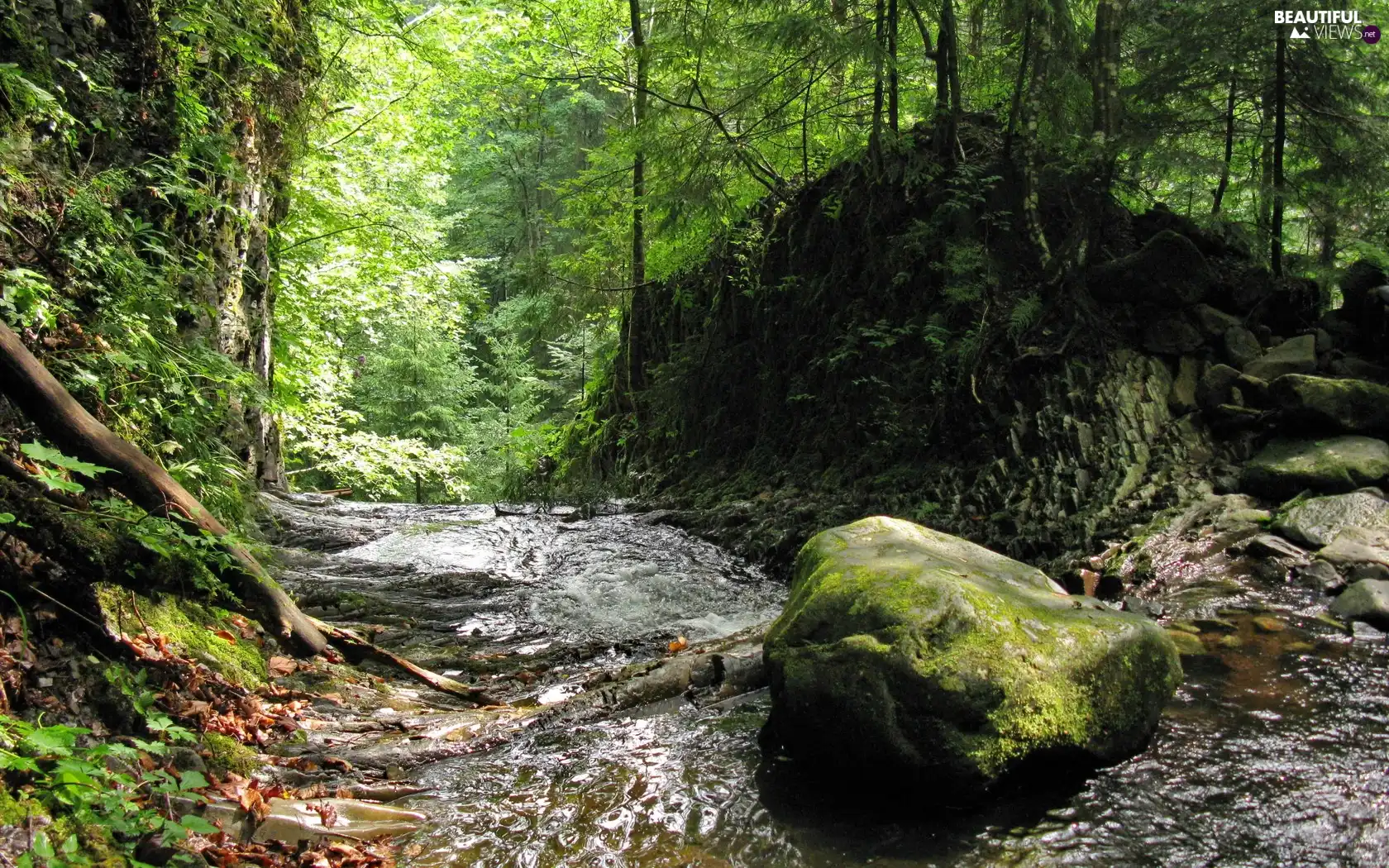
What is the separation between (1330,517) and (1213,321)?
293 cm

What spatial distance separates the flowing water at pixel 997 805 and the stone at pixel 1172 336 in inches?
158

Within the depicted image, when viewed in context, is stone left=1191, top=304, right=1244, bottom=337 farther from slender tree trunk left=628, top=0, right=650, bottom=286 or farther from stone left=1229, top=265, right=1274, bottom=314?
slender tree trunk left=628, top=0, right=650, bottom=286

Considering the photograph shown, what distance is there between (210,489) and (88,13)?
2.81 metres

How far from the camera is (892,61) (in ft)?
28.6

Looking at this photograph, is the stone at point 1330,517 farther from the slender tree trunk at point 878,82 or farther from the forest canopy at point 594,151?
the slender tree trunk at point 878,82

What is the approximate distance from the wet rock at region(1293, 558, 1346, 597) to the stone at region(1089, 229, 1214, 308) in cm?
367

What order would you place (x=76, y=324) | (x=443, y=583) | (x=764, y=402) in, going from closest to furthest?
(x=76, y=324) → (x=443, y=583) → (x=764, y=402)

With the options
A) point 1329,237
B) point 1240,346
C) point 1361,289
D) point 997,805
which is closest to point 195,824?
point 997,805

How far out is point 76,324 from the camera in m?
3.83

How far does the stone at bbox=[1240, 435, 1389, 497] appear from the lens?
22.8 ft

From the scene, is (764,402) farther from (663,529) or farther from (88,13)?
(88,13)

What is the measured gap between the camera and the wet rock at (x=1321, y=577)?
5.90 metres

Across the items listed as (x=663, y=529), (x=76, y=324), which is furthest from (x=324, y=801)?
(x=663, y=529)

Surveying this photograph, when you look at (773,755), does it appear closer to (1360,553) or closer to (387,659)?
(387,659)
